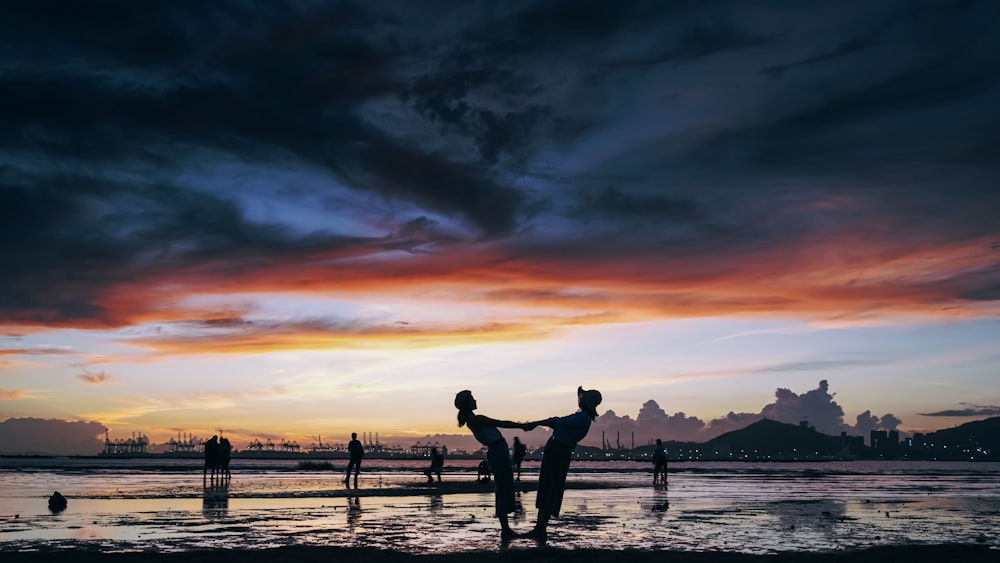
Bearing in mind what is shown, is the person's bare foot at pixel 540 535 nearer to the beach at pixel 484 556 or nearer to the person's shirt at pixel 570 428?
the beach at pixel 484 556

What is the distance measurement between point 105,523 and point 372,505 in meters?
8.35

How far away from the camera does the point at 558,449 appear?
14.4 metres

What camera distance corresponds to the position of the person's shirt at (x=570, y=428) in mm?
14305

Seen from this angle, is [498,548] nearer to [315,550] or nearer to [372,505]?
[315,550]

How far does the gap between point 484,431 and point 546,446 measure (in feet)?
3.54

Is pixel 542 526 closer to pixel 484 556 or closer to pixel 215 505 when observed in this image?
Answer: pixel 484 556

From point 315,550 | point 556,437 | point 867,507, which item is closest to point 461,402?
point 556,437

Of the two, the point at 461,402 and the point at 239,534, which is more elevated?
the point at 461,402

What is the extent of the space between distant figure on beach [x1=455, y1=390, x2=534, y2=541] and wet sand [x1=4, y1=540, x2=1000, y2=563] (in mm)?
978

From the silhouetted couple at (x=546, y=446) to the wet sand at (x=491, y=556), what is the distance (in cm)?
95

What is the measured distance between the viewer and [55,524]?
60.6 ft

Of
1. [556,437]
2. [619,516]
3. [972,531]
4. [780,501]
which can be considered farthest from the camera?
[780,501]

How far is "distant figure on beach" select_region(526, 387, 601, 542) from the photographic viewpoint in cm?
1433

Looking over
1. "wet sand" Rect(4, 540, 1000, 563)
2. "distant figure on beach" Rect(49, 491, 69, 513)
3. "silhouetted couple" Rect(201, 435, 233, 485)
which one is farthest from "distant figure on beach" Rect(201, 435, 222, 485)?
"wet sand" Rect(4, 540, 1000, 563)
